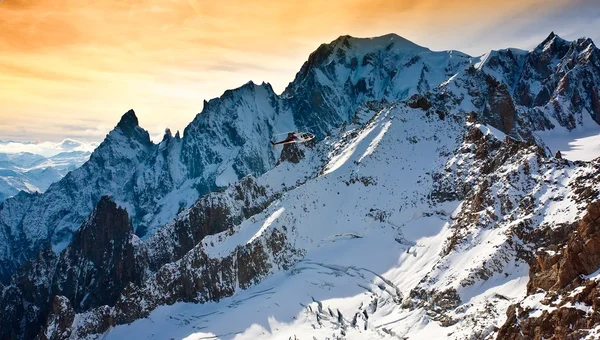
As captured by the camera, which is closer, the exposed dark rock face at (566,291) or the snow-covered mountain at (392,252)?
the exposed dark rock face at (566,291)

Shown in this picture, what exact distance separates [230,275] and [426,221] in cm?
6326

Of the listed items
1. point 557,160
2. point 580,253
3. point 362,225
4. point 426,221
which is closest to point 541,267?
point 580,253

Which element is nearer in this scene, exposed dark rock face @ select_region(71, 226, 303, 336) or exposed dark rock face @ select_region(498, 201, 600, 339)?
exposed dark rock face @ select_region(498, 201, 600, 339)

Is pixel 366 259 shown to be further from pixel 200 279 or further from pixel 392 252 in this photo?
pixel 200 279

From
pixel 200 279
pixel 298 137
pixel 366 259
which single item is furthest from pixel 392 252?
pixel 200 279

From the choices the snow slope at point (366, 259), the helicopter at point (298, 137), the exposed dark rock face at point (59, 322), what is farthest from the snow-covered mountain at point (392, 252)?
the helicopter at point (298, 137)

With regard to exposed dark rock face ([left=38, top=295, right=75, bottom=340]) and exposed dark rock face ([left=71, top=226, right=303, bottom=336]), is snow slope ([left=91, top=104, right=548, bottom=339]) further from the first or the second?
exposed dark rock face ([left=38, top=295, right=75, bottom=340])

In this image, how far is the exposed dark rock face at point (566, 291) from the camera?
74500mm

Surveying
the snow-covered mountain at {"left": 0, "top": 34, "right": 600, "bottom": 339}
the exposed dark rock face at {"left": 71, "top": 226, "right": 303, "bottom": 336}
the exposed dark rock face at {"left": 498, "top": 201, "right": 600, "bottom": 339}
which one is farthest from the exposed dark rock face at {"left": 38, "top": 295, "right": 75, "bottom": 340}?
the exposed dark rock face at {"left": 498, "top": 201, "right": 600, "bottom": 339}

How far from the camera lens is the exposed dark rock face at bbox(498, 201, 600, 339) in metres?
74.5

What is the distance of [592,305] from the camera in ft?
244

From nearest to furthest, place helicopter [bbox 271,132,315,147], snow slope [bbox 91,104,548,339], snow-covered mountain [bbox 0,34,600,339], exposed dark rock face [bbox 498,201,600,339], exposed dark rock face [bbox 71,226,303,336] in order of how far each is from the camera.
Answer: exposed dark rock face [bbox 498,201,600,339] < snow-covered mountain [bbox 0,34,600,339] < snow slope [bbox 91,104,548,339] < exposed dark rock face [bbox 71,226,303,336] < helicopter [bbox 271,132,315,147]

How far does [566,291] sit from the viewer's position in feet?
269

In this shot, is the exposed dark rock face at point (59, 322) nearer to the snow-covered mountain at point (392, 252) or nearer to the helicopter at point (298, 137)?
the snow-covered mountain at point (392, 252)
